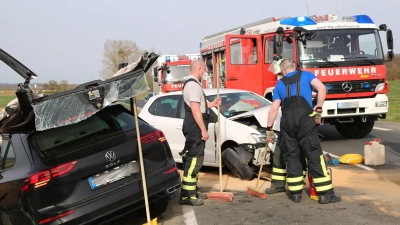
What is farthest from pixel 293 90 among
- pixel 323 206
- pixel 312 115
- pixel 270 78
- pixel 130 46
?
pixel 130 46

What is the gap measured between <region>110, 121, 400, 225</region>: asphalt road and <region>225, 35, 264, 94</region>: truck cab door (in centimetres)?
437

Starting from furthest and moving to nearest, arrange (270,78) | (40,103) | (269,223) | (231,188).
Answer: (270,78)
(231,188)
(269,223)
(40,103)

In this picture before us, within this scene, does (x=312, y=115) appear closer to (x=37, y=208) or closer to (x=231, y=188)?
(x=231, y=188)

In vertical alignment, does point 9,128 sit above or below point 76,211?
above

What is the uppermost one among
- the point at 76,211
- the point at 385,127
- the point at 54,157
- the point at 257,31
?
the point at 257,31

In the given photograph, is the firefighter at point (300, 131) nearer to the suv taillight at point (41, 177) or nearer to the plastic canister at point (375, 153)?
the plastic canister at point (375, 153)

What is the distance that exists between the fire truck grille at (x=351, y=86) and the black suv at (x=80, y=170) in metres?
6.60

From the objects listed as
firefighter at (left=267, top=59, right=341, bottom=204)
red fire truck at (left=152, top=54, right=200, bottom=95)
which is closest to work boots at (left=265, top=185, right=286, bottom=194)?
firefighter at (left=267, top=59, right=341, bottom=204)

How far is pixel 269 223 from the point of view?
18.3 ft

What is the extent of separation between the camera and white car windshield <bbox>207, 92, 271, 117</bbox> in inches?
336

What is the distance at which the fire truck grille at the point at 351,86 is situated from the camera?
36.8 ft

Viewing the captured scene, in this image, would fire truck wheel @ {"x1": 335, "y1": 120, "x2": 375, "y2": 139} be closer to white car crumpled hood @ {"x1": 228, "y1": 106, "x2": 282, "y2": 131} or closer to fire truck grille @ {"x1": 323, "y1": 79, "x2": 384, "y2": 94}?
fire truck grille @ {"x1": 323, "y1": 79, "x2": 384, "y2": 94}

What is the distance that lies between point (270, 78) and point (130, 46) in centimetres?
5634

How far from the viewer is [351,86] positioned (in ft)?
37.1
